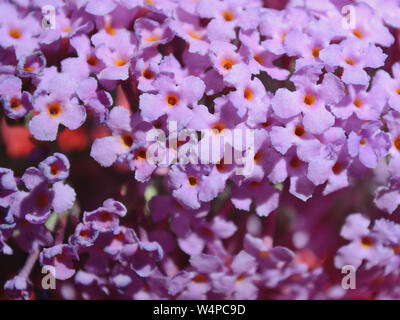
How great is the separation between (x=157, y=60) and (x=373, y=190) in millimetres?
392

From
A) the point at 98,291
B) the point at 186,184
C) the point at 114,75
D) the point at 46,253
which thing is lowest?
the point at 98,291

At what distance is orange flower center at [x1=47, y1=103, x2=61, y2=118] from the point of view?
0.72m

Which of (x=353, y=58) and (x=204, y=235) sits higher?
(x=353, y=58)

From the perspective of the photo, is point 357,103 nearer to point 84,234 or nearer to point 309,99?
point 309,99

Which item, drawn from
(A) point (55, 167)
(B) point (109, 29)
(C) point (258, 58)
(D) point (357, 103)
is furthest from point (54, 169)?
(D) point (357, 103)

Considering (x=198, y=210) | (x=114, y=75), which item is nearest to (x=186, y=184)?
(x=198, y=210)

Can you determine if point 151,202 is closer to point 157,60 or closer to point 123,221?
point 123,221

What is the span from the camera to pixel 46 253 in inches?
29.2

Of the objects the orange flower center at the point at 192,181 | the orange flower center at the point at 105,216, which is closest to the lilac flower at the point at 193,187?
the orange flower center at the point at 192,181

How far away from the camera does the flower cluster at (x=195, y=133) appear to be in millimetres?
706

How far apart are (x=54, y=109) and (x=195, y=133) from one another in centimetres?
20

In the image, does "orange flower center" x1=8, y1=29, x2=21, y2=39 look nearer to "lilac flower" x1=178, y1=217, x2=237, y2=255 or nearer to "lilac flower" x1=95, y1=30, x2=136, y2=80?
"lilac flower" x1=95, y1=30, x2=136, y2=80

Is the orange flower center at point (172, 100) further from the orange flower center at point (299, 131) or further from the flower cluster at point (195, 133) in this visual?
the orange flower center at point (299, 131)

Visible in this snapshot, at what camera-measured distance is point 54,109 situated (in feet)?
2.37
